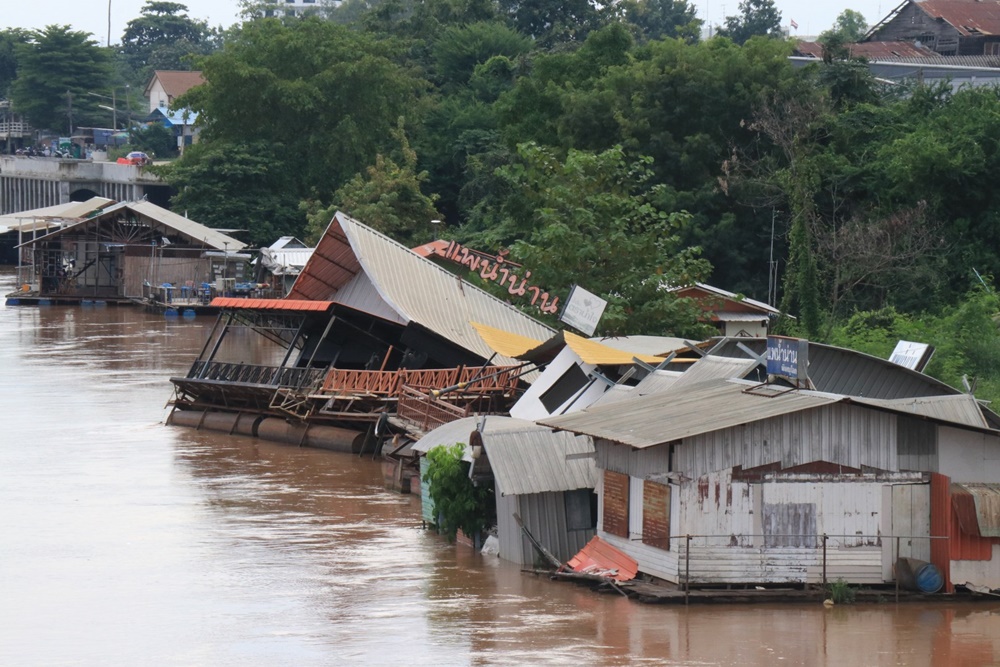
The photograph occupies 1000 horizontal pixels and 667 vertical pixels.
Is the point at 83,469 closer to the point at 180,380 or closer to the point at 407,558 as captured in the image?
the point at 180,380

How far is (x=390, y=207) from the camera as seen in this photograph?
57.8 meters

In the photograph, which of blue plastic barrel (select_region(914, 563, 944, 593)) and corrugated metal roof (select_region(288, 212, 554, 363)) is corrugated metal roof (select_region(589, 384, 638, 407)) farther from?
corrugated metal roof (select_region(288, 212, 554, 363))

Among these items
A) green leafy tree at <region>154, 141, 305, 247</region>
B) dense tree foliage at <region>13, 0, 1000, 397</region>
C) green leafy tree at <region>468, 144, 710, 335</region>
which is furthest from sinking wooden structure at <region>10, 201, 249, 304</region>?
green leafy tree at <region>468, 144, 710, 335</region>

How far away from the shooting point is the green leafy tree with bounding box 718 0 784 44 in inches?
3797

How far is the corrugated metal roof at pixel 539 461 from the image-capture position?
18.7 meters

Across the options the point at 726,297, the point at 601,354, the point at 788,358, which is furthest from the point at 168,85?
the point at 788,358

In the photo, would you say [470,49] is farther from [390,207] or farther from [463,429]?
[463,429]

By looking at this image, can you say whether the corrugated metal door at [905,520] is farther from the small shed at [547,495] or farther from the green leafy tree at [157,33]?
the green leafy tree at [157,33]

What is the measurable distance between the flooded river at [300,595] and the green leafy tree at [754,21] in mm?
73249

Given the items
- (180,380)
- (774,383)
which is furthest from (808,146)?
(774,383)

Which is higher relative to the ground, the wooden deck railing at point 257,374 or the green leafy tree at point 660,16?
the green leafy tree at point 660,16

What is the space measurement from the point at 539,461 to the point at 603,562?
170cm

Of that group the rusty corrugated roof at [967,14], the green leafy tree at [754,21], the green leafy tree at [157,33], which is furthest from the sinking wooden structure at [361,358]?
the green leafy tree at [157,33]

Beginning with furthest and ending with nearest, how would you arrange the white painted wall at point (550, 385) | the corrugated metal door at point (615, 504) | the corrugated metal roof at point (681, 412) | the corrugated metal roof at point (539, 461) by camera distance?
the white painted wall at point (550, 385) < the corrugated metal roof at point (539, 461) < the corrugated metal door at point (615, 504) < the corrugated metal roof at point (681, 412)
